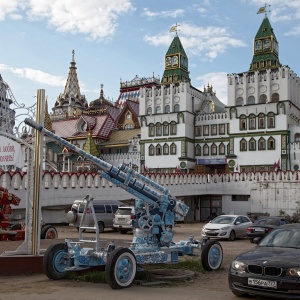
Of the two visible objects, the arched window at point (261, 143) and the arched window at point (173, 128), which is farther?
the arched window at point (173, 128)

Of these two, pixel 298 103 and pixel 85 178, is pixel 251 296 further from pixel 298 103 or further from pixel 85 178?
pixel 298 103

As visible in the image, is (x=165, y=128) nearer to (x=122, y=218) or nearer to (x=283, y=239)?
Answer: (x=122, y=218)

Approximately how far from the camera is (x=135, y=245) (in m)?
11.4

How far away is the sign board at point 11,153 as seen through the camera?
12016 mm

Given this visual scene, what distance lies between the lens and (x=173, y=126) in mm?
52312

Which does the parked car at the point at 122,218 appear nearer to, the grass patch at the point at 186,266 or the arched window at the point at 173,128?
the grass patch at the point at 186,266

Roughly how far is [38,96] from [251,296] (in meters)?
6.85

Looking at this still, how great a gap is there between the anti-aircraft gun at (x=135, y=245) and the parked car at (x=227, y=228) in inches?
409

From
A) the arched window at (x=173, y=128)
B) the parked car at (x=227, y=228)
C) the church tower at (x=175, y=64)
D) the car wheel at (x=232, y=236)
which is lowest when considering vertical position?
the car wheel at (x=232, y=236)

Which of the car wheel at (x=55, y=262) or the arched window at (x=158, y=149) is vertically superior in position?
the arched window at (x=158, y=149)

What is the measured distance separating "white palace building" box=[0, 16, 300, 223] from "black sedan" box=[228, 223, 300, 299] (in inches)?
918

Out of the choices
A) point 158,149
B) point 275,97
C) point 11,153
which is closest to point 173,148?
point 158,149

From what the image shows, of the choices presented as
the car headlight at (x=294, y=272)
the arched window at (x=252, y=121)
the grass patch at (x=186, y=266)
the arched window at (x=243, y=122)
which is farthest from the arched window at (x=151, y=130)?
the car headlight at (x=294, y=272)

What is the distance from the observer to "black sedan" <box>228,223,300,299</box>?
8078 mm
